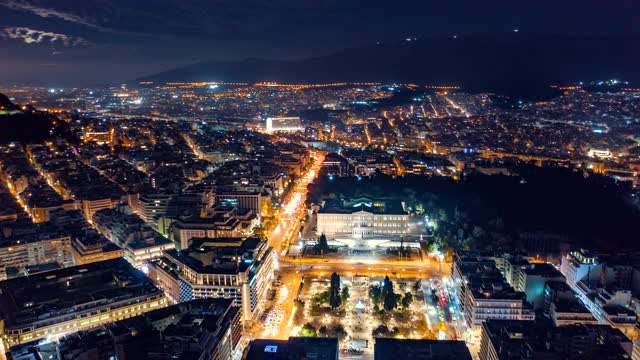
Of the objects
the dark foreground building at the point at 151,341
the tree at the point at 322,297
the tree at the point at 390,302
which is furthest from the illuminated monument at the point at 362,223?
the dark foreground building at the point at 151,341

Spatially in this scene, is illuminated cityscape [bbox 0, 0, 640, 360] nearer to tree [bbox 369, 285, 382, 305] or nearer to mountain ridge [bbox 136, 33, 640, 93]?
tree [bbox 369, 285, 382, 305]

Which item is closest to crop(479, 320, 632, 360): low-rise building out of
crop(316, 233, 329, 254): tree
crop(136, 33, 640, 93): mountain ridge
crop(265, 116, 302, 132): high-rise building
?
crop(316, 233, 329, 254): tree

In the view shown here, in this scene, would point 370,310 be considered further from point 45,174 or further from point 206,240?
point 45,174

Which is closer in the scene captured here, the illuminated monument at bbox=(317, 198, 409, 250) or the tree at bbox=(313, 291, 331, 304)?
the tree at bbox=(313, 291, 331, 304)

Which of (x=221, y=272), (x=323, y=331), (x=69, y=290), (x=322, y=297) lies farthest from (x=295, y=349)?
(x=69, y=290)

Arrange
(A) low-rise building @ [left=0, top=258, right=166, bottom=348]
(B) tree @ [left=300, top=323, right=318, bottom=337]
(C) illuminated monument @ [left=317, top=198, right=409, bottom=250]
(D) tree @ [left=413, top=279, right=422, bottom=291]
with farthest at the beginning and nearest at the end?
(C) illuminated monument @ [left=317, top=198, right=409, bottom=250] → (D) tree @ [left=413, top=279, right=422, bottom=291] → (B) tree @ [left=300, top=323, right=318, bottom=337] → (A) low-rise building @ [left=0, top=258, right=166, bottom=348]

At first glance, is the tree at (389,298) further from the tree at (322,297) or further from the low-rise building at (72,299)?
the low-rise building at (72,299)
